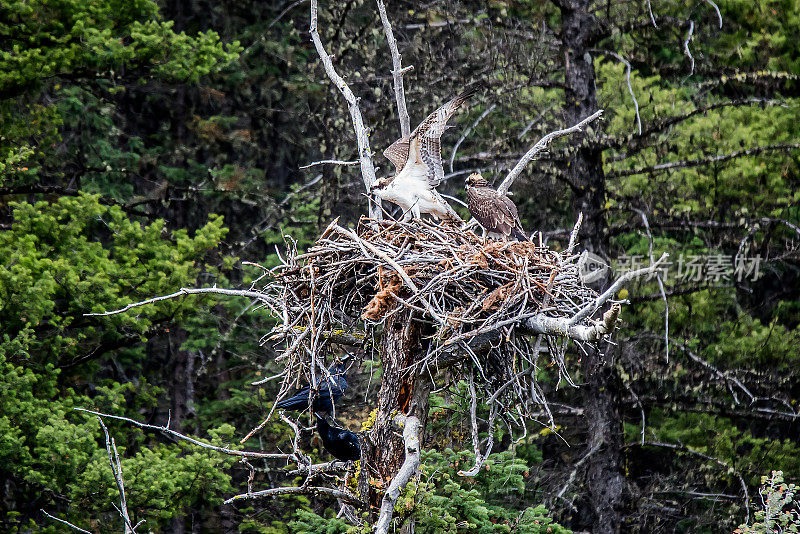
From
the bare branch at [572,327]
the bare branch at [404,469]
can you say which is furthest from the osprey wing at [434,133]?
the bare branch at [404,469]

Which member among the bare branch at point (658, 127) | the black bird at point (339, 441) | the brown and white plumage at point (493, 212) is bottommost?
the black bird at point (339, 441)

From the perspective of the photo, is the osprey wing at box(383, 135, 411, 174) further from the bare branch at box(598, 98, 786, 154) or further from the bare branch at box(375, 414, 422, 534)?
the bare branch at box(598, 98, 786, 154)

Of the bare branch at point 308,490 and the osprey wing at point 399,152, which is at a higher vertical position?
the osprey wing at point 399,152

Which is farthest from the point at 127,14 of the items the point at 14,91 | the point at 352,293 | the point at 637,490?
the point at 637,490

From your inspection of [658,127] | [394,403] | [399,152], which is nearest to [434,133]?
[399,152]

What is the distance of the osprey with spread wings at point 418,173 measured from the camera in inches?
285

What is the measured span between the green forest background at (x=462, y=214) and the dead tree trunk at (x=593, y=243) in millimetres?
132

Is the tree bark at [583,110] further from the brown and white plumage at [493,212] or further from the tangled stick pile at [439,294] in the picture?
the tangled stick pile at [439,294]

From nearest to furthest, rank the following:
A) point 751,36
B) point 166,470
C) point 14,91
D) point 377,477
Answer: point 377,477 → point 166,470 → point 14,91 → point 751,36

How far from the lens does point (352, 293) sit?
6699 mm

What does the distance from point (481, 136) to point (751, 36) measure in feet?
16.4

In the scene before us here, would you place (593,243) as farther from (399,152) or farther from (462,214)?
(399,152)

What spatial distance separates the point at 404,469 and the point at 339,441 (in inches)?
43.8

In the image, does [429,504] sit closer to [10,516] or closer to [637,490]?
[637,490]
